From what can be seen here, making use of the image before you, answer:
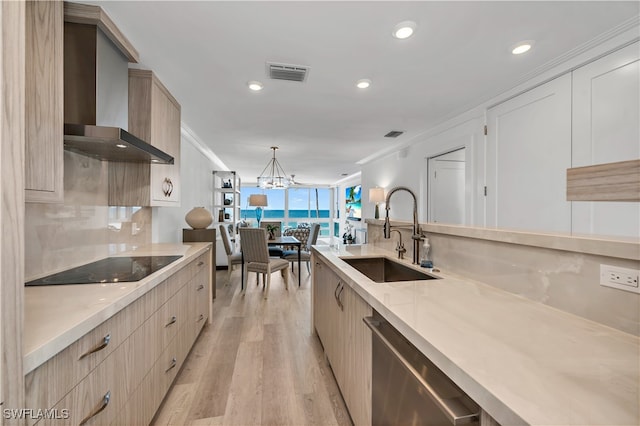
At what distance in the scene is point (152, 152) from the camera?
71.9 inches

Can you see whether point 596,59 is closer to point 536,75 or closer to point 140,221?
point 536,75

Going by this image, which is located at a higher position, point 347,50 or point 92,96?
point 347,50

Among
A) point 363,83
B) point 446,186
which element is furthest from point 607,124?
point 446,186

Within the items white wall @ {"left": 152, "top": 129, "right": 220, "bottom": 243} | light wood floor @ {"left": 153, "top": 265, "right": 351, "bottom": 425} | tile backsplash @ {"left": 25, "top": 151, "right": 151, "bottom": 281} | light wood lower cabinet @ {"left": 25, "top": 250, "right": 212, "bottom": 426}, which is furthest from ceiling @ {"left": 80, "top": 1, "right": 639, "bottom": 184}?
light wood floor @ {"left": 153, "top": 265, "right": 351, "bottom": 425}

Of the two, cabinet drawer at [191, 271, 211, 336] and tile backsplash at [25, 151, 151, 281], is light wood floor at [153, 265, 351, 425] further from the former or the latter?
tile backsplash at [25, 151, 151, 281]

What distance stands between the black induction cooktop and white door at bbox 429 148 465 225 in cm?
370

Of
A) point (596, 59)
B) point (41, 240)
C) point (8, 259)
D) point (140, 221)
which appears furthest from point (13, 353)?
point (596, 59)

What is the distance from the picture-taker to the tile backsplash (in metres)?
1.47

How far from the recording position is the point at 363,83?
8.54ft

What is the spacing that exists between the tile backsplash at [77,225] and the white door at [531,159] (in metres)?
3.49

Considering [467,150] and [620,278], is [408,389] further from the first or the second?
[467,150]

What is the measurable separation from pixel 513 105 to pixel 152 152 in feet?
10.9

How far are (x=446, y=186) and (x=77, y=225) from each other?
440cm

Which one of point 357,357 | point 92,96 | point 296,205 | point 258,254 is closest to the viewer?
point 357,357
